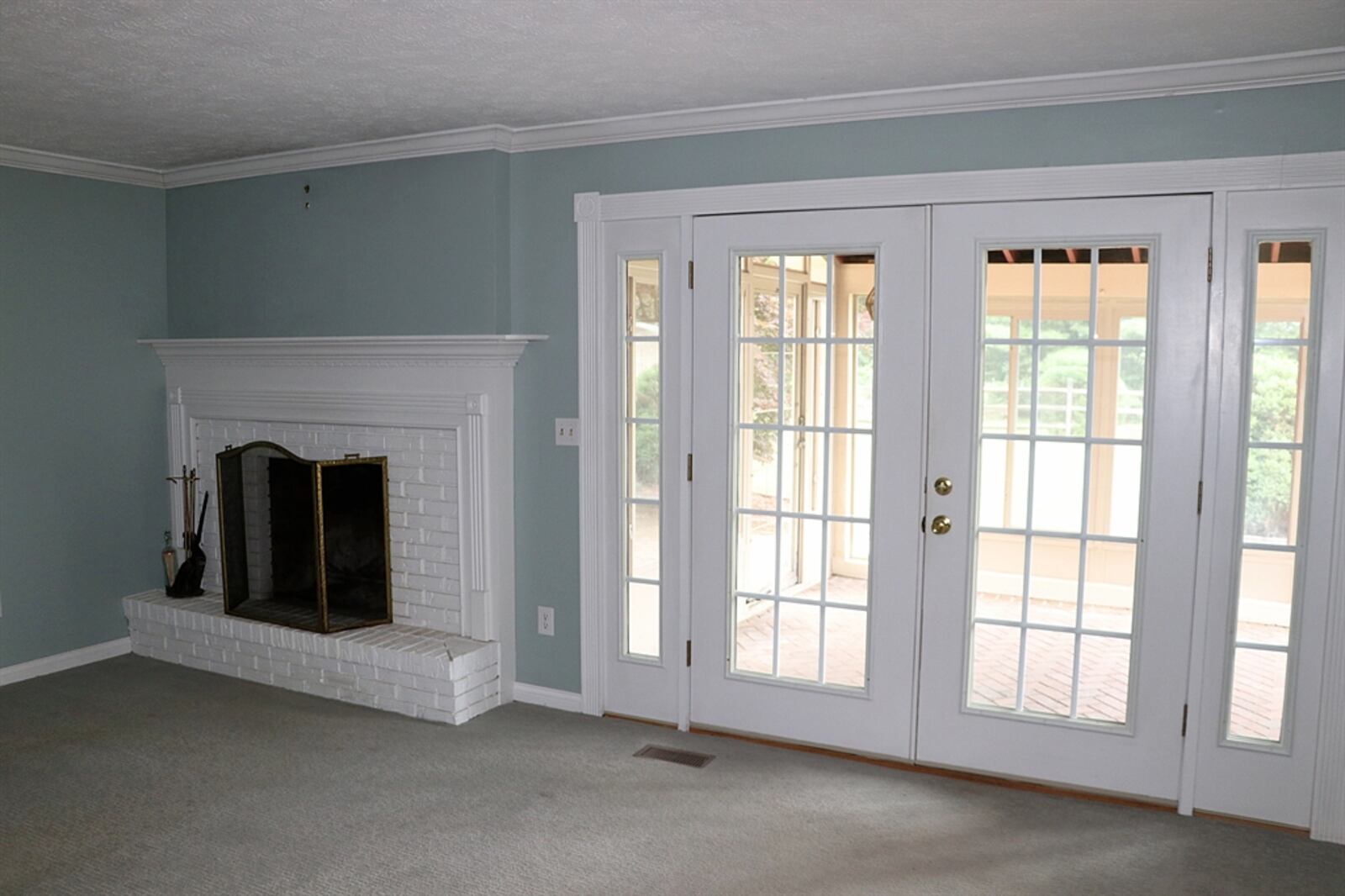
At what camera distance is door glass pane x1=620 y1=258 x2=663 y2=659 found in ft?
13.0

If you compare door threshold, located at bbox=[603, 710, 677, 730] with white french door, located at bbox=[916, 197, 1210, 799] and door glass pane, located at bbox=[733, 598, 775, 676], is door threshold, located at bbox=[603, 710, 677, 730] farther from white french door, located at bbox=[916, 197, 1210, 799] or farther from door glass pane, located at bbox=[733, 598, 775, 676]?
white french door, located at bbox=[916, 197, 1210, 799]

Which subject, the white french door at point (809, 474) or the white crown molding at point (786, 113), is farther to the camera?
the white french door at point (809, 474)

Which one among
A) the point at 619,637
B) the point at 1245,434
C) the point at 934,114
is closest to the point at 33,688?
the point at 619,637

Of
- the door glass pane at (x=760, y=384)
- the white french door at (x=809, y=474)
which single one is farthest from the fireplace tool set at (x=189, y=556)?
the door glass pane at (x=760, y=384)

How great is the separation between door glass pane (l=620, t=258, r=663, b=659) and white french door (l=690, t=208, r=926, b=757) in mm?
190

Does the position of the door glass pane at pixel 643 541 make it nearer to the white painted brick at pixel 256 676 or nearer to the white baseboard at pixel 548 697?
the white baseboard at pixel 548 697

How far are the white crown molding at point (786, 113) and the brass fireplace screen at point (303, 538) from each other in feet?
4.39

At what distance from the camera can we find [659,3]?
2.55 meters

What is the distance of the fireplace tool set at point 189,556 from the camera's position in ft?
16.3

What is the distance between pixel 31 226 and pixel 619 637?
10.7ft

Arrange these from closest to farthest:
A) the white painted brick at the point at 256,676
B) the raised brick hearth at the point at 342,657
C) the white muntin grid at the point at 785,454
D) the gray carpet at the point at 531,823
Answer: the gray carpet at the point at 531,823 < the white muntin grid at the point at 785,454 < the raised brick hearth at the point at 342,657 < the white painted brick at the point at 256,676

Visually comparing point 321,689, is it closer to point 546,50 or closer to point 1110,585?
point 546,50

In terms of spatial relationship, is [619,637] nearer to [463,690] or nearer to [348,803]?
[463,690]

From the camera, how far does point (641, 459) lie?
403cm
